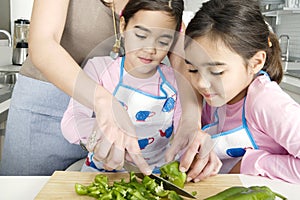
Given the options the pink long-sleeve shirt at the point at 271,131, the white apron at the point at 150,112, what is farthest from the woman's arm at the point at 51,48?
the pink long-sleeve shirt at the point at 271,131

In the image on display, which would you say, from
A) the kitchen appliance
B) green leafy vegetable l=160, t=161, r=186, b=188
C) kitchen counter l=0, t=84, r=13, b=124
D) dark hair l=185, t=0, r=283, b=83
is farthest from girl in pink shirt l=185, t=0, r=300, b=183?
the kitchen appliance

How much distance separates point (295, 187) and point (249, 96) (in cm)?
27

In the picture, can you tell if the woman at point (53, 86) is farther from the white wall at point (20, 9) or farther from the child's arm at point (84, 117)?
the white wall at point (20, 9)

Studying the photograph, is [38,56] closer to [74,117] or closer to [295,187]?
[74,117]

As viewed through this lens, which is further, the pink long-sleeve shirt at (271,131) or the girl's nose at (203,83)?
the pink long-sleeve shirt at (271,131)

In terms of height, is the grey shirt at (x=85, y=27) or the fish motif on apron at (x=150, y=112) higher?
the grey shirt at (x=85, y=27)

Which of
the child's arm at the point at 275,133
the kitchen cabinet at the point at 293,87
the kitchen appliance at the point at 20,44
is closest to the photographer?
the child's arm at the point at 275,133

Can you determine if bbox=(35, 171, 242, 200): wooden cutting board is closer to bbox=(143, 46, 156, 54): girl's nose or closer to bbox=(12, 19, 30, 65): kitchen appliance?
bbox=(143, 46, 156, 54): girl's nose

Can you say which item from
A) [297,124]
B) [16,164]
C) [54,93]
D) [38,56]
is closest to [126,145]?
[38,56]

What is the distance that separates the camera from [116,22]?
3.54 ft

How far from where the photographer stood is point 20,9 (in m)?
3.11

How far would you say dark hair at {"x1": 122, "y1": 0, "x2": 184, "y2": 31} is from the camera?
745 mm

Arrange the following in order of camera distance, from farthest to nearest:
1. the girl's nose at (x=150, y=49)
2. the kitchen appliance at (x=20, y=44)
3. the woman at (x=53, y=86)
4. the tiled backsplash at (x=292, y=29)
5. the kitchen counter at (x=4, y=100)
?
the tiled backsplash at (x=292, y=29)
the kitchen appliance at (x=20, y=44)
the kitchen counter at (x=4, y=100)
the woman at (x=53, y=86)
the girl's nose at (x=150, y=49)

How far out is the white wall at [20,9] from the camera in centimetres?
310
